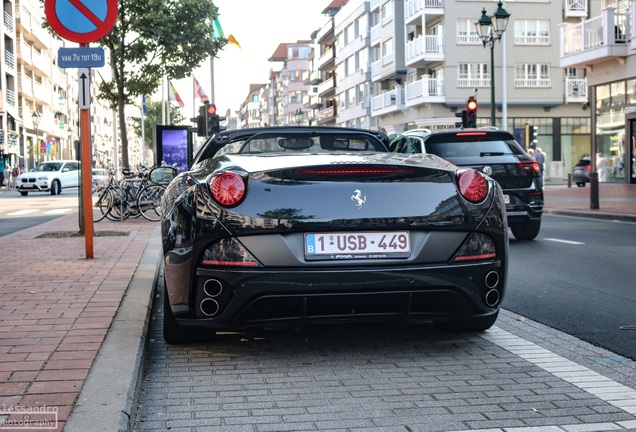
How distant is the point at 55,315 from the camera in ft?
19.4

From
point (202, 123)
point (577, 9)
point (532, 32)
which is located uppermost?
point (577, 9)

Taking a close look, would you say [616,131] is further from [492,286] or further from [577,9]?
[492,286]

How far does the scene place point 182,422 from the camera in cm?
382

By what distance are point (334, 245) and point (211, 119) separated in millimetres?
20767

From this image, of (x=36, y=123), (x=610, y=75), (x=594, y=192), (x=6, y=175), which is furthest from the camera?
(x=36, y=123)

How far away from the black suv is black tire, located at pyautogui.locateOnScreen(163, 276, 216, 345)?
303 inches

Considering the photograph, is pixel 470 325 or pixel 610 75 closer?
pixel 470 325

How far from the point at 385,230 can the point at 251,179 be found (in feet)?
2.54

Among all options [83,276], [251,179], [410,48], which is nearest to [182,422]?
[251,179]

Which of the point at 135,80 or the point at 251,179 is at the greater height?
the point at 135,80

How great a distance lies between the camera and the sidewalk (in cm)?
370

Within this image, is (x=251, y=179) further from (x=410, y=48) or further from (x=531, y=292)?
(x=410, y=48)

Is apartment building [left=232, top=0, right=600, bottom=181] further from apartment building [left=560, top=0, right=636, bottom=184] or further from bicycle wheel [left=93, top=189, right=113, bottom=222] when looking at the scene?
bicycle wheel [left=93, top=189, right=113, bottom=222]

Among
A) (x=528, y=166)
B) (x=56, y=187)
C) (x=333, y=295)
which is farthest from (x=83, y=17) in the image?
(x=56, y=187)
